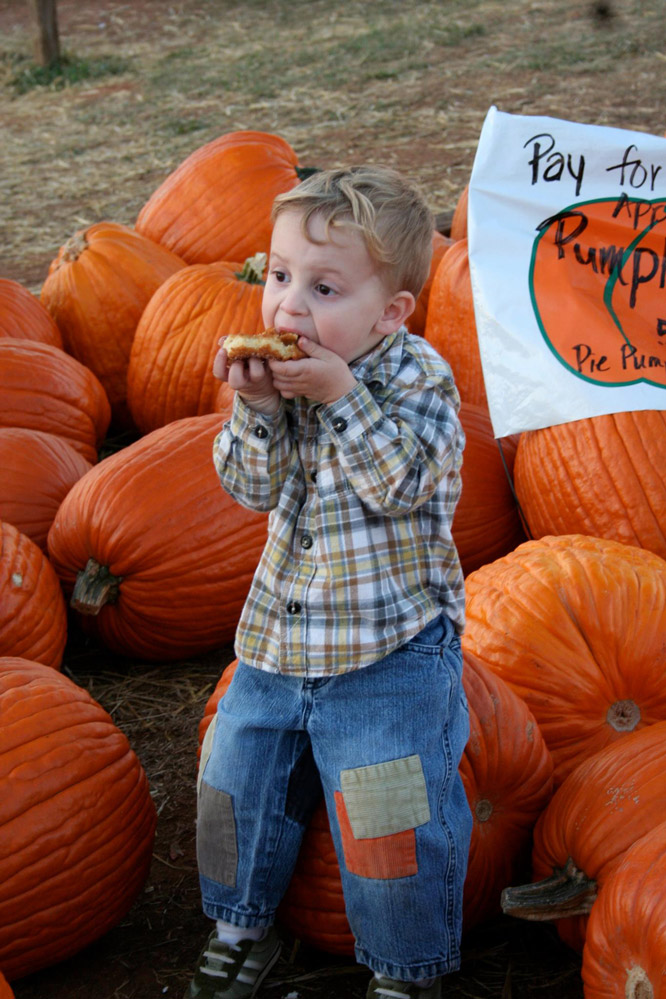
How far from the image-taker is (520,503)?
3477 millimetres

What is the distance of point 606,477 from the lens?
319cm

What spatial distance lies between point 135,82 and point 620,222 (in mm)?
9677

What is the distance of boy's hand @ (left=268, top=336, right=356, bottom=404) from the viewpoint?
1.88 meters

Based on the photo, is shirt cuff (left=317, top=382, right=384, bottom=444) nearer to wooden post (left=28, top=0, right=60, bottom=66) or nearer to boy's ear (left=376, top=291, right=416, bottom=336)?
boy's ear (left=376, top=291, right=416, bottom=336)

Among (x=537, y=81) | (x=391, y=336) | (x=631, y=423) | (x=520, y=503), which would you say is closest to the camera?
(x=391, y=336)

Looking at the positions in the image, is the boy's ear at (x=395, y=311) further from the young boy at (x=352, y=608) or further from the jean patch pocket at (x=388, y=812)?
the jean patch pocket at (x=388, y=812)

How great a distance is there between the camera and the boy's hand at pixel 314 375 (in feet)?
6.15

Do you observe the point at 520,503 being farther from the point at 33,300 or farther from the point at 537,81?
the point at 537,81

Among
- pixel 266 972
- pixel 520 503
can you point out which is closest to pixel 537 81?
pixel 520 503

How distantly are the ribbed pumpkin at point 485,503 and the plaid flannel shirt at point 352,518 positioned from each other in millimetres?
1371

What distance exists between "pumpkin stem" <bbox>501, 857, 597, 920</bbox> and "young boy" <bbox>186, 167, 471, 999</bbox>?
11 cm

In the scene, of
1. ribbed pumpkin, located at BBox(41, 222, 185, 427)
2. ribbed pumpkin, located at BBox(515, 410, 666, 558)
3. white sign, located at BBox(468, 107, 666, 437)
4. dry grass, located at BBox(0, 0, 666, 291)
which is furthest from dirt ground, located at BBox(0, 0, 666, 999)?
ribbed pumpkin, located at BBox(41, 222, 185, 427)

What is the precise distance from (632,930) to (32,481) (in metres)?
2.32

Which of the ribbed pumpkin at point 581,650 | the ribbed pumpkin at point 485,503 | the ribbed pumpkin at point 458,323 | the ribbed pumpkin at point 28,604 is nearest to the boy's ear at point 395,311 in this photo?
the ribbed pumpkin at point 581,650
